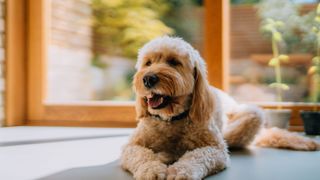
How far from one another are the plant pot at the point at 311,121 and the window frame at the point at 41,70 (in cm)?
62

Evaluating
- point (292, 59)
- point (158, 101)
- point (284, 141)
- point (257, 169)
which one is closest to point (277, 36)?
point (292, 59)

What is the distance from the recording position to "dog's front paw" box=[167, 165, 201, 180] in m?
1.41

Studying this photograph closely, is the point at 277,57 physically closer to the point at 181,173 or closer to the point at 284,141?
the point at 284,141

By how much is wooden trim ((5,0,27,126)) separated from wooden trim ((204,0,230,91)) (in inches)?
59.7

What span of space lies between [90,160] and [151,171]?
588mm

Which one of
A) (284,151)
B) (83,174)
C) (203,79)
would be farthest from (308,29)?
(83,174)

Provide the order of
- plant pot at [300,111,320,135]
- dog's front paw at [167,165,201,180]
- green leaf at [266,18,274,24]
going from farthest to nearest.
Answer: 1. green leaf at [266,18,274,24]
2. plant pot at [300,111,320,135]
3. dog's front paw at [167,165,201,180]

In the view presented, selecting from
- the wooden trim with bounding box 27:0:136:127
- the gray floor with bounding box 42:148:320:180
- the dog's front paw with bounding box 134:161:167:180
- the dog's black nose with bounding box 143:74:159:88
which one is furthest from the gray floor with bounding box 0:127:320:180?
the wooden trim with bounding box 27:0:136:127

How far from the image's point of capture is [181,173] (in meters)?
1.42

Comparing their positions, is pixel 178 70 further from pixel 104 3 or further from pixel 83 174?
pixel 104 3

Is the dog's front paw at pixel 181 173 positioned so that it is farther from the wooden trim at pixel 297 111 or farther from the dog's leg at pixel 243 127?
the wooden trim at pixel 297 111

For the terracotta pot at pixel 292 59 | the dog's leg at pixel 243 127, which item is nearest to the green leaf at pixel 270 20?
the terracotta pot at pixel 292 59

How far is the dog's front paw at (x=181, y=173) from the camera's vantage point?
4.63ft

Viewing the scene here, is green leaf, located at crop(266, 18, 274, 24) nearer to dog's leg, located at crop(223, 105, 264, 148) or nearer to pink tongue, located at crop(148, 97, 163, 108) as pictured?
dog's leg, located at crop(223, 105, 264, 148)
